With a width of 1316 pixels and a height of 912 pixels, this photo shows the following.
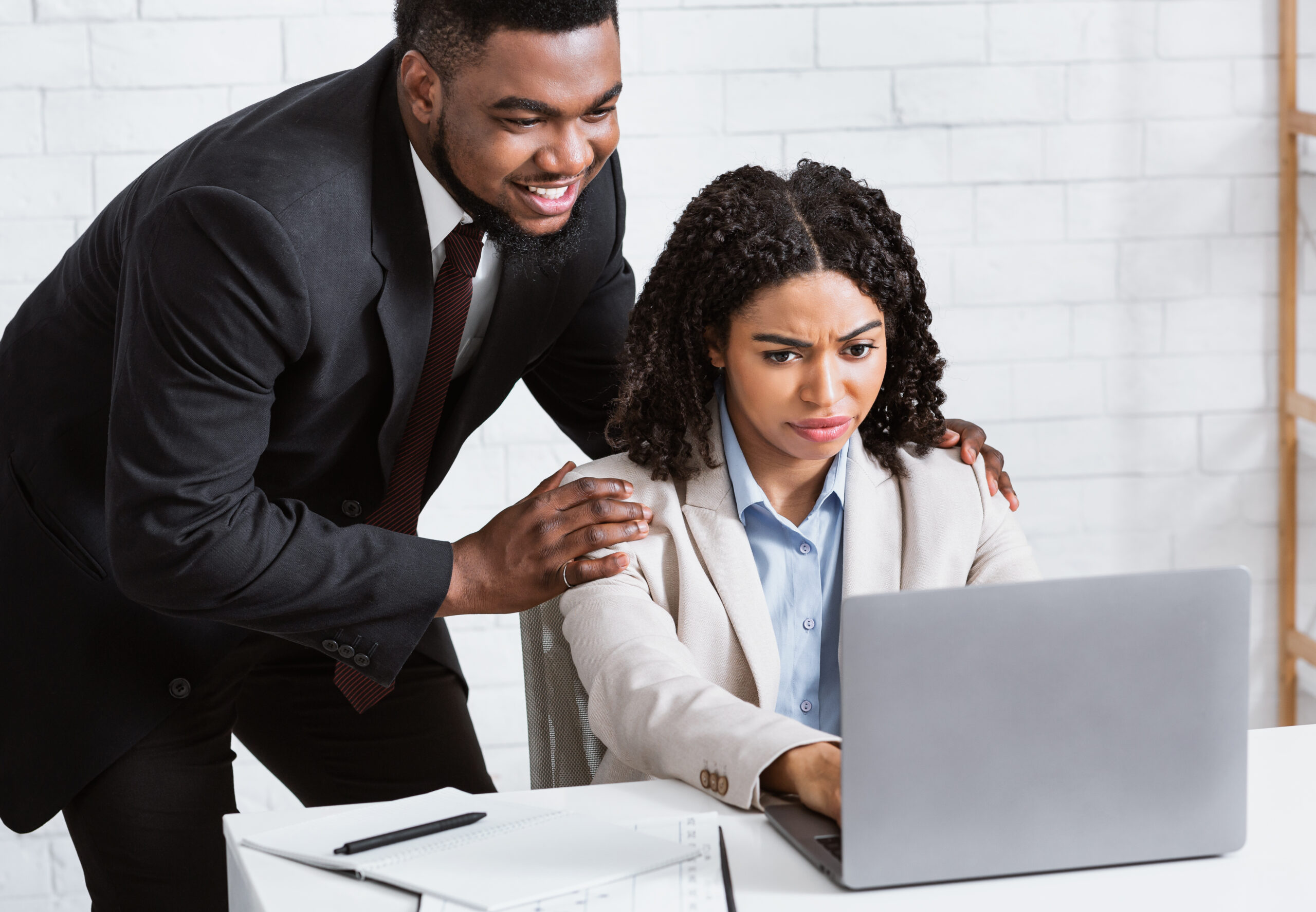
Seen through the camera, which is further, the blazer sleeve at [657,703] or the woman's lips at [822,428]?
the woman's lips at [822,428]

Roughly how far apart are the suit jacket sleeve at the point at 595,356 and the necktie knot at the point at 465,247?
238 millimetres

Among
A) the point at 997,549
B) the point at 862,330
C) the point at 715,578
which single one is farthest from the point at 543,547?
the point at 997,549

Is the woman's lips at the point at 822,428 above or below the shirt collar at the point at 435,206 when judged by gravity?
below

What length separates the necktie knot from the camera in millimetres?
1510

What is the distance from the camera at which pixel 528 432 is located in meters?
2.50

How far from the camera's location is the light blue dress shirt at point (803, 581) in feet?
4.93

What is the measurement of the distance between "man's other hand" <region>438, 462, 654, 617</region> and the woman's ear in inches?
8.2

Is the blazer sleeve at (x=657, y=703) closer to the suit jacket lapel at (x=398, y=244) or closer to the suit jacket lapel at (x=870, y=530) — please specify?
the suit jacket lapel at (x=870, y=530)

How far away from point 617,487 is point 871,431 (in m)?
0.33

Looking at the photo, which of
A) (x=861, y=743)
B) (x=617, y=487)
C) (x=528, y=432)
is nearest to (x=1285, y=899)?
(x=861, y=743)

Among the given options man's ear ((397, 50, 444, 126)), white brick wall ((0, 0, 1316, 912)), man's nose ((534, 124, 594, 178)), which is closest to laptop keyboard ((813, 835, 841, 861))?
man's nose ((534, 124, 594, 178))

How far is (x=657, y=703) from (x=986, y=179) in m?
1.59

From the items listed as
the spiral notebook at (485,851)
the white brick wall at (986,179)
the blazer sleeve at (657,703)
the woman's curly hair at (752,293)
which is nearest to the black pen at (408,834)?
the spiral notebook at (485,851)

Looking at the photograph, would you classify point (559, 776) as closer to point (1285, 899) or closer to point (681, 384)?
point (681, 384)
